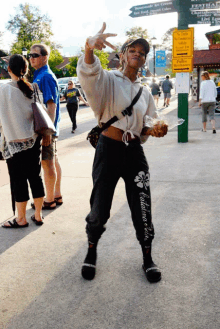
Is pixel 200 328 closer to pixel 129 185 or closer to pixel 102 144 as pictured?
pixel 129 185

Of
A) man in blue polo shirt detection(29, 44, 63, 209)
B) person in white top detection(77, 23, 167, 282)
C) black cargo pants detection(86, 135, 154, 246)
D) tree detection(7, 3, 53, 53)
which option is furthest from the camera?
tree detection(7, 3, 53, 53)

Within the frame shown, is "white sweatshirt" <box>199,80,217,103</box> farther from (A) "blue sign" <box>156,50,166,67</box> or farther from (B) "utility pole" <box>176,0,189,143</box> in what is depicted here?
(A) "blue sign" <box>156,50,166,67</box>

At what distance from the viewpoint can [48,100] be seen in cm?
426

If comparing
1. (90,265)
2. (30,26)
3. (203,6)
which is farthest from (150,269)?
(30,26)

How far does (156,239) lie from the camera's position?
363cm

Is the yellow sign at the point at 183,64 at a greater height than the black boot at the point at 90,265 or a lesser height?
greater

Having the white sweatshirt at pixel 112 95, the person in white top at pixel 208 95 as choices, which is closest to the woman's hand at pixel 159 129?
the white sweatshirt at pixel 112 95

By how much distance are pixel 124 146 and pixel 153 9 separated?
6089 mm

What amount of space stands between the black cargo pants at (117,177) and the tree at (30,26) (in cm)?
5376

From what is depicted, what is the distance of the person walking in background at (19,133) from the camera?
372 cm

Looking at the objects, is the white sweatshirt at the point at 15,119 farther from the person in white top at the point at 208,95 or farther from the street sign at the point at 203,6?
the person in white top at the point at 208,95

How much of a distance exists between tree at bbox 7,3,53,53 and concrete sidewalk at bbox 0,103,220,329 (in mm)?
52594

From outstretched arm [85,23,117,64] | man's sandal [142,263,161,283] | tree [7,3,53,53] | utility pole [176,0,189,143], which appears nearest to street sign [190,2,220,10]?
utility pole [176,0,189,143]

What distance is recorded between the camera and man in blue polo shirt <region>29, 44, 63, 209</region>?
419cm
